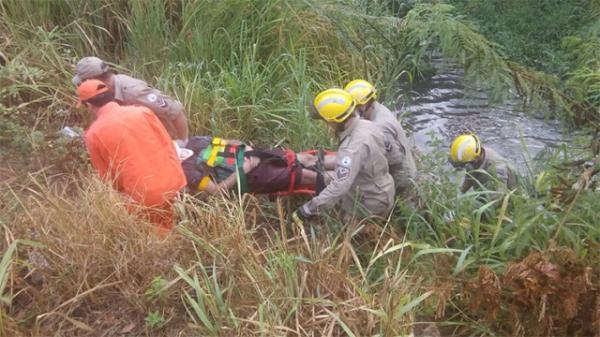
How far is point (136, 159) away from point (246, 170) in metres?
0.96

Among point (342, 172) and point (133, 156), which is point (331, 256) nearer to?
point (342, 172)

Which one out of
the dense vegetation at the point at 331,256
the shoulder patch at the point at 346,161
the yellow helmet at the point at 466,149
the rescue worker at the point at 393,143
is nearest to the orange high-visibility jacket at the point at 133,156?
the dense vegetation at the point at 331,256

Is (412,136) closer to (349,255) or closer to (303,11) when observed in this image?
(303,11)

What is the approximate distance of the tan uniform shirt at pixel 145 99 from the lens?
5207 mm

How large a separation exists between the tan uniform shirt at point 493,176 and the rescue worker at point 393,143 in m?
0.43

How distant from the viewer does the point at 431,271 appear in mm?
3787

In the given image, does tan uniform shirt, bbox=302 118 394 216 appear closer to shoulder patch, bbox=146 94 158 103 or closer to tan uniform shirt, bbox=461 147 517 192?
tan uniform shirt, bbox=461 147 517 192

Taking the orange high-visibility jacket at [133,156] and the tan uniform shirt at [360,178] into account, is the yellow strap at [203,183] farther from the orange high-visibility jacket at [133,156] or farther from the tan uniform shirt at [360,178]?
the tan uniform shirt at [360,178]

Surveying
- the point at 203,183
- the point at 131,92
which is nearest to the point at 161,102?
the point at 131,92

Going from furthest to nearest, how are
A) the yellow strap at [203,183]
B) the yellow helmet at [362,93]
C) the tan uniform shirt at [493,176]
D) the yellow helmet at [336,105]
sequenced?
1. the yellow helmet at [362,93]
2. the yellow strap at [203,183]
3. the yellow helmet at [336,105]
4. the tan uniform shirt at [493,176]

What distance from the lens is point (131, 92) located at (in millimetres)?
5207

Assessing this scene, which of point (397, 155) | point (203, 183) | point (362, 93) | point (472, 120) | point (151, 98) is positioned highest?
point (362, 93)

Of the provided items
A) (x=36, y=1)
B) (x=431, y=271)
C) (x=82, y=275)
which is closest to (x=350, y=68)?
(x=36, y=1)

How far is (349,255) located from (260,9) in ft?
12.2
